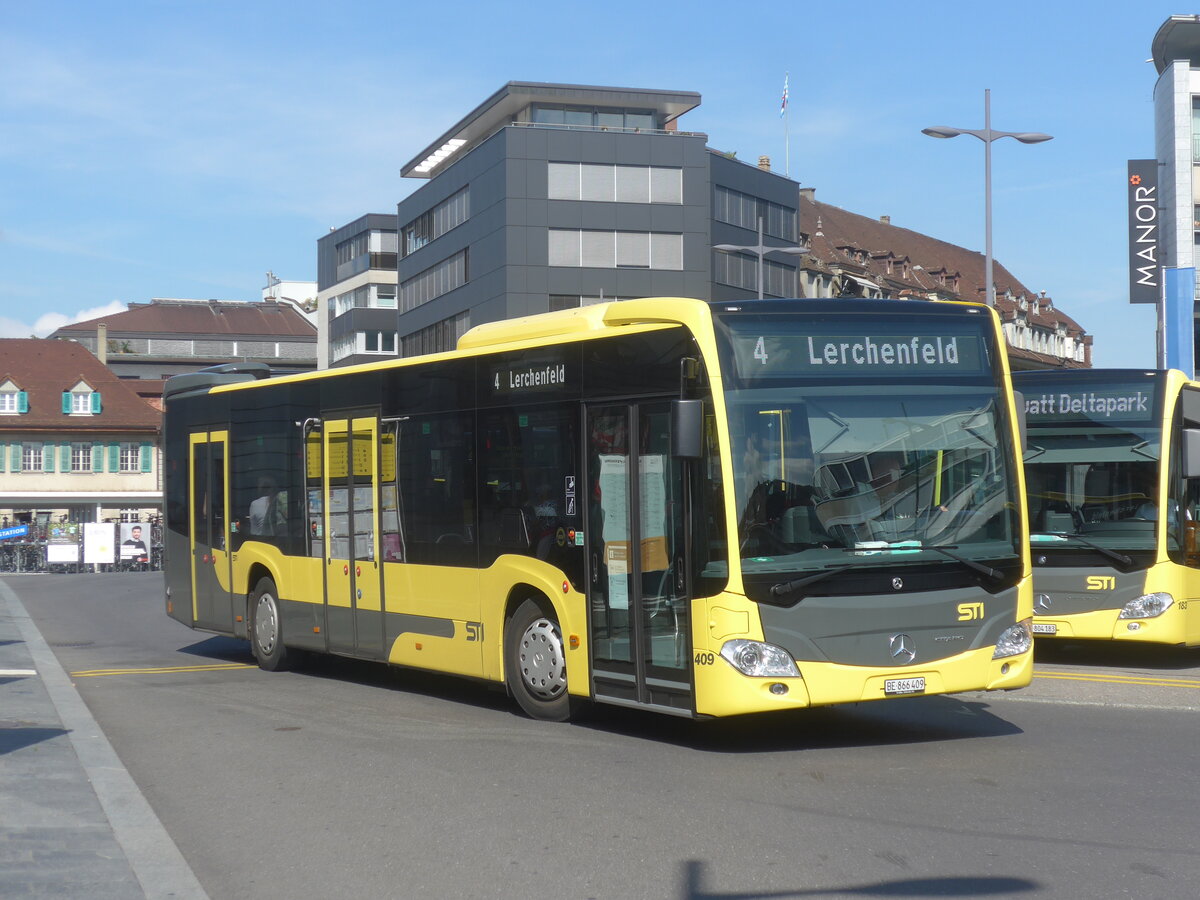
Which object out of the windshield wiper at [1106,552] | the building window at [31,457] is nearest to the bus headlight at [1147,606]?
the windshield wiper at [1106,552]

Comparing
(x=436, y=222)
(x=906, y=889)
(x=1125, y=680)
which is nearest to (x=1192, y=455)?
(x=1125, y=680)

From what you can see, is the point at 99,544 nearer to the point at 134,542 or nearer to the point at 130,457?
the point at 134,542

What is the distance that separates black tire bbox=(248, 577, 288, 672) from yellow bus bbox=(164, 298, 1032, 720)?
12.1 ft

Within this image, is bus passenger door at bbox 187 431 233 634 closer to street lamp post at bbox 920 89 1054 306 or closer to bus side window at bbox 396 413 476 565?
bus side window at bbox 396 413 476 565

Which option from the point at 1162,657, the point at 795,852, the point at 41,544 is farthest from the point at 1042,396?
the point at 41,544

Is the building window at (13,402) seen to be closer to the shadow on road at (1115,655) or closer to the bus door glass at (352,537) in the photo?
the bus door glass at (352,537)

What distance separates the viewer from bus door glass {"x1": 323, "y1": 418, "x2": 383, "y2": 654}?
13.4m

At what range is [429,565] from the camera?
494 inches

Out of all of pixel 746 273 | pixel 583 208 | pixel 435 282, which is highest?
pixel 583 208

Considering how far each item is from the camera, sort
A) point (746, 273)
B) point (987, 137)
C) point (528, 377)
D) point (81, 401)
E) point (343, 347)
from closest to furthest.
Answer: point (528, 377)
point (987, 137)
point (746, 273)
point (81, 401)
point (343, 347)

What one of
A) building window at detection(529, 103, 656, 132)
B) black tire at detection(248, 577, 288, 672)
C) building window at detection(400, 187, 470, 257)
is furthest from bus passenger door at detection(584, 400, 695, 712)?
building window at detection(400, 187, 470, 257)

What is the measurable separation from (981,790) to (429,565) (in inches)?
224

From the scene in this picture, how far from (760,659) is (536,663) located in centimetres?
243

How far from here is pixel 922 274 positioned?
10394 centimetres
